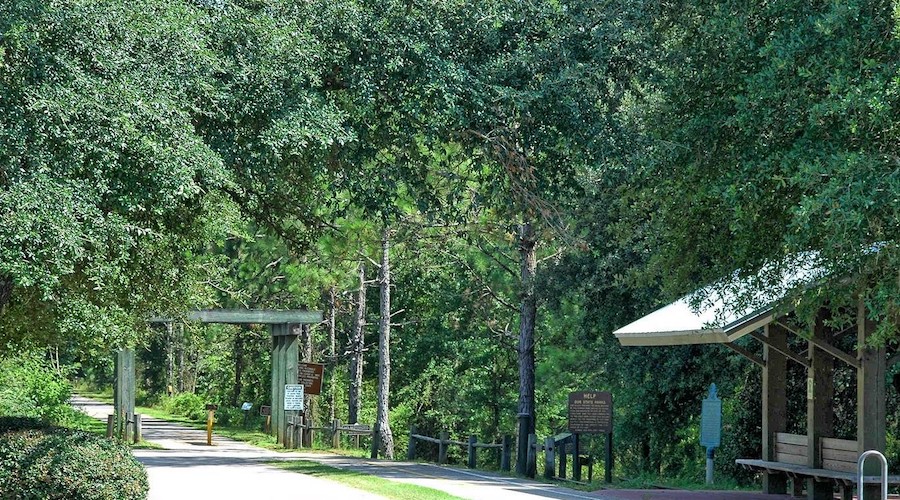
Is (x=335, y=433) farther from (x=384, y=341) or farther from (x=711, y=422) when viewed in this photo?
(x=711, y=422)

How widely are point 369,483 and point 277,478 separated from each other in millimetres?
2175

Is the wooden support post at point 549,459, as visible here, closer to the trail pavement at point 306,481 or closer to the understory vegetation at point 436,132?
the trail pavement at point 306,481

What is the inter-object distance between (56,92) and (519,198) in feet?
18.4

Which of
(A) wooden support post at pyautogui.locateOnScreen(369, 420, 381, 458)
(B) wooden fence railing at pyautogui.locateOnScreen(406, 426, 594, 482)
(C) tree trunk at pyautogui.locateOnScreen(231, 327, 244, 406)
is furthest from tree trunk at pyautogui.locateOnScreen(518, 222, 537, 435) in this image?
(C) tree trunk at pyautogui.locateOnScreen(231, 327, 244, 406)

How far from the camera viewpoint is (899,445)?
23422 mm

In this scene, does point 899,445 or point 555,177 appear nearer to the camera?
point 555,177

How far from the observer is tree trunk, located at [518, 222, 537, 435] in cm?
2831

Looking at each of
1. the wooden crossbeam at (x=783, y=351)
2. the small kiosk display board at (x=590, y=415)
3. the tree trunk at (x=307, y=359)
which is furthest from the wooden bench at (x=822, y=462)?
the tree trunk at (x=307, y=359)

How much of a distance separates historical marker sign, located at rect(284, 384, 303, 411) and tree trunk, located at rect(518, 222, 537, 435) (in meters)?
5.77

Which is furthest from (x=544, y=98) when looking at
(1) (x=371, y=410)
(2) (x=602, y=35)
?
(1) (x=371, y=410)

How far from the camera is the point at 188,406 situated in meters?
53.7

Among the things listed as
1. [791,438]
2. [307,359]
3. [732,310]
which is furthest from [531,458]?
[307,359]

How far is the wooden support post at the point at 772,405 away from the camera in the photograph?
62.7 feet

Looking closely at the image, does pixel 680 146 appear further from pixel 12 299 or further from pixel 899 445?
pixel 899 445
